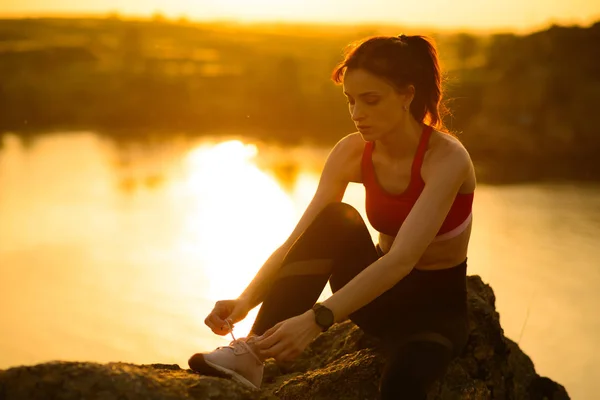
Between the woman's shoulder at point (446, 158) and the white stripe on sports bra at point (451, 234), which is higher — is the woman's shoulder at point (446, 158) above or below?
above

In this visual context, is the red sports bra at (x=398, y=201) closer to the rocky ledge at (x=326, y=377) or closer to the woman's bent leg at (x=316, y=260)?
the woman's bent leg at (x=316, y=260)

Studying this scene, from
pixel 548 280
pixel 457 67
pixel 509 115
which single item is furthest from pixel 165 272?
pixel 457 67

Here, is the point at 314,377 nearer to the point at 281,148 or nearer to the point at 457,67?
the point at 281,148

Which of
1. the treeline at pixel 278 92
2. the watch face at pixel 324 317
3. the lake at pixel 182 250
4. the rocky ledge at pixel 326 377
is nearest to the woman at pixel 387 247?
the watch face at pixel 324 317

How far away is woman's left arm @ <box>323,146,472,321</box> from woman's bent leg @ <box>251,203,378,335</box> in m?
0.32

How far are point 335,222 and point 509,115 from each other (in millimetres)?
22470

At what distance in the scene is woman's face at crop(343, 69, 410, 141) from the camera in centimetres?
285

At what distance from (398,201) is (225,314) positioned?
0.84 metres

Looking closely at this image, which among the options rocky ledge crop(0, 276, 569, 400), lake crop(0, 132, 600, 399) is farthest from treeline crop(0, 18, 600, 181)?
rocky ledge crop(0, 276, 569, 400)


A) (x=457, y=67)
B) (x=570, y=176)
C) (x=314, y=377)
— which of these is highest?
(x=457, y=67)

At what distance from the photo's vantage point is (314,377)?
3.21 m

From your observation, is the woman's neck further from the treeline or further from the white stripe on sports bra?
the treeline

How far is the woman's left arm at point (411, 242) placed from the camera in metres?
2.72

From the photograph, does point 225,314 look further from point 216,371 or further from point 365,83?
point 365,83
